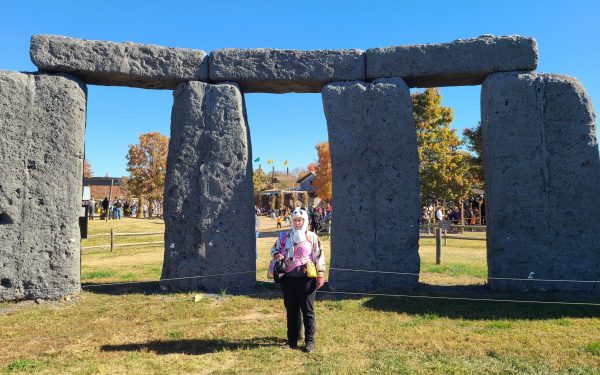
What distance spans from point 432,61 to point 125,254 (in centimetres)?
1147

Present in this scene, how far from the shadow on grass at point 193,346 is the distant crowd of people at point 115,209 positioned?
24.2m

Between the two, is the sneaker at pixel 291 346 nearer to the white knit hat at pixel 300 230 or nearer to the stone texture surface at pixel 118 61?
the white knit hat at pixel 300 230

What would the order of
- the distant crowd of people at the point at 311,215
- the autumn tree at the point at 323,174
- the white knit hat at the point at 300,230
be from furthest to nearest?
the autumn tree at the point at 323,174 < the distant crowd of people at the point at 311,215 < the white knit hat at the point at 300,230

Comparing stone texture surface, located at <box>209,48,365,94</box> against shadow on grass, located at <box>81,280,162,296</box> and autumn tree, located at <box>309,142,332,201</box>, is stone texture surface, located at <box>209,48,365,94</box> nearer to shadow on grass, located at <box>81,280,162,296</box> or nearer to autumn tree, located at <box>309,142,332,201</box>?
shadow on grass, located at <box>81,280,162,296</box>

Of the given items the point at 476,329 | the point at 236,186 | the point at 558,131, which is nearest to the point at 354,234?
the point at 236,186

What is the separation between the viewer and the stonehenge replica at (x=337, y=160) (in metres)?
6.98

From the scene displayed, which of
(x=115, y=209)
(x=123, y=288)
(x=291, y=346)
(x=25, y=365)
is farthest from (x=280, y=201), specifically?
(x=25, y=365)

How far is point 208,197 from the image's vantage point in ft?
24.6

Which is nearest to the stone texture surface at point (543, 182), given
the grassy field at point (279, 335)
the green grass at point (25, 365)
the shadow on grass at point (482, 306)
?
the shadow on grass at point (482, 306)

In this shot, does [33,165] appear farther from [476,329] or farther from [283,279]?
[476,329]

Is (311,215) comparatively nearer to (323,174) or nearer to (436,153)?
(436,153)

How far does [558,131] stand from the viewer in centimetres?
718

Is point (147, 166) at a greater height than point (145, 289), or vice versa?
point (147, 166)

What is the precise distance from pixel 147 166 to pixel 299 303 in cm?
3501
